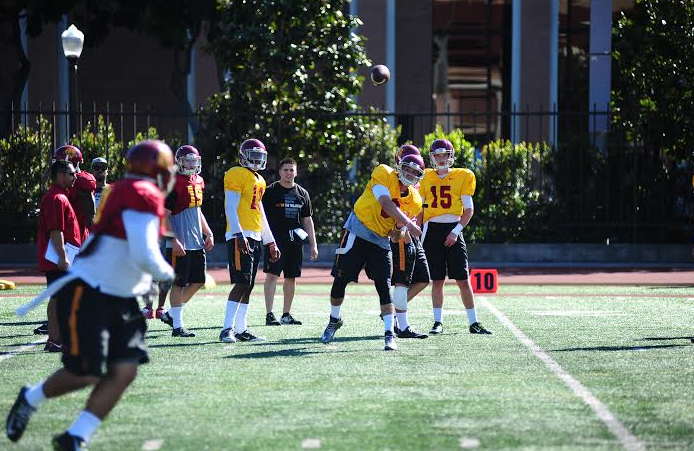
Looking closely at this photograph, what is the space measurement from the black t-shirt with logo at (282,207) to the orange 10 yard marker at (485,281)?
7.85ft

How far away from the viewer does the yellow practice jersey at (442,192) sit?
12023 millimetres

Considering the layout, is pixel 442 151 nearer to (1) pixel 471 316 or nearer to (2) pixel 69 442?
(1) pixel 471 316

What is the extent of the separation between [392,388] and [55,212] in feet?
11.8

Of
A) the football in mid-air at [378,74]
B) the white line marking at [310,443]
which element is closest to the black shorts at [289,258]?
the white line marking at [310,443]

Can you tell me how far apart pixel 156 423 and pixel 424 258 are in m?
5.15

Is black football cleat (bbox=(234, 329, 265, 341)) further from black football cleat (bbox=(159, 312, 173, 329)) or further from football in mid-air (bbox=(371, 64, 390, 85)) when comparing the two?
football in mid-air (bbox=(371, 64, 390, 85))

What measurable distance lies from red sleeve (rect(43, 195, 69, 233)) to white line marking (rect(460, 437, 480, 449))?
4.89 metres

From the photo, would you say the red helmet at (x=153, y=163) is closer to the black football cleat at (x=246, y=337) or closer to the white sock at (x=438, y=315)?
the black football cleat at (x=246, y=337)

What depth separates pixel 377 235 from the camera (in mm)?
10836

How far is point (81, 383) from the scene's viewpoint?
260 inches

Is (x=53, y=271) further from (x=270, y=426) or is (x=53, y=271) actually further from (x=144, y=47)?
(x=144, y=47)

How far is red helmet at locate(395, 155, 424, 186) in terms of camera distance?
10.5 m

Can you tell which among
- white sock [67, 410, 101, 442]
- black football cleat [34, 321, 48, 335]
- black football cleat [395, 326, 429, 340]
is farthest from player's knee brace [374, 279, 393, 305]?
white sock [67, 410, 101, 442]

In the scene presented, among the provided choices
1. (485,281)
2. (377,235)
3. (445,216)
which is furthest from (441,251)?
(485,281)
